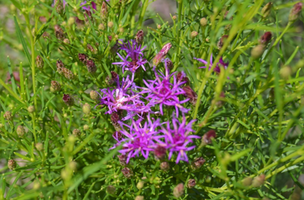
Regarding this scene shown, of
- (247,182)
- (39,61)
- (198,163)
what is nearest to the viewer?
(247,182)

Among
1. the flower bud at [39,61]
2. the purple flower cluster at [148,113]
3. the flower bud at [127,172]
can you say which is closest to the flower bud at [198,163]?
the purple flower cluster at [148,113]

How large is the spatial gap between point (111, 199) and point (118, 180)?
18 centimetres

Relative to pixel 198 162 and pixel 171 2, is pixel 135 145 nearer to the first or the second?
pixel 198 162

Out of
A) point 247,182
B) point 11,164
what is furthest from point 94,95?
point 247,182

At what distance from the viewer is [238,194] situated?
64cm

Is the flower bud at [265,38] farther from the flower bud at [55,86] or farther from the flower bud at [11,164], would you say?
the flower bud at [11,164]

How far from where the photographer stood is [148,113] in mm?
729

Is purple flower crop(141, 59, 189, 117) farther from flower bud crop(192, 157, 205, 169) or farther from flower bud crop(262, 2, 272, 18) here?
flower bud crop(262, 2, 272, 18)

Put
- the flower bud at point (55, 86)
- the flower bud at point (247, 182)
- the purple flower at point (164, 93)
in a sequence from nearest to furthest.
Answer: the flower bud at point (247, 182)
the purple flower at point (164, 93)
the flower bud at point (55, 86)

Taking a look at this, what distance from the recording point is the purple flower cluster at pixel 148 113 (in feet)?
2.11

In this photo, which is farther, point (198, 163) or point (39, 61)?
point (39, 61)

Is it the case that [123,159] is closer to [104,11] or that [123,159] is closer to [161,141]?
[161,141]

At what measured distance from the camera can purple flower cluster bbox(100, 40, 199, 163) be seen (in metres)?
0.64

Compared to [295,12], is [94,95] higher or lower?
lower
